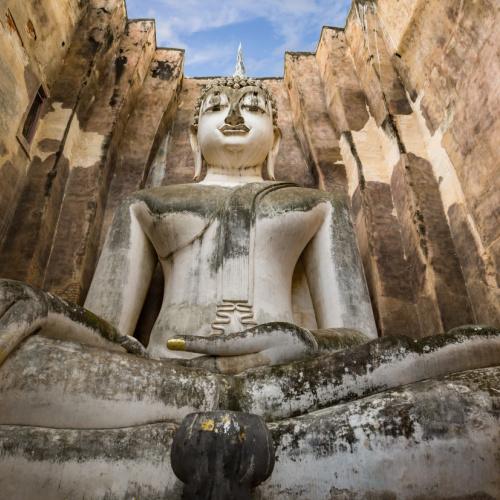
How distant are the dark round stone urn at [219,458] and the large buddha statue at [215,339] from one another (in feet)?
0.58

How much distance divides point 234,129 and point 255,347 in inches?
94.5

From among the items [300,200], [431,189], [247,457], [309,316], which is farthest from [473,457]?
[431,189]

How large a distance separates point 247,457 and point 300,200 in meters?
2.61

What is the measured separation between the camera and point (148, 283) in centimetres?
384

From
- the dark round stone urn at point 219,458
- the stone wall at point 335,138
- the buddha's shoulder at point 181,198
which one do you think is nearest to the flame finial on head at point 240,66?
the stone wall at point 335,138

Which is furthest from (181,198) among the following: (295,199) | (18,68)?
(18,68)

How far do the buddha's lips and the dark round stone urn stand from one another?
3.17 m

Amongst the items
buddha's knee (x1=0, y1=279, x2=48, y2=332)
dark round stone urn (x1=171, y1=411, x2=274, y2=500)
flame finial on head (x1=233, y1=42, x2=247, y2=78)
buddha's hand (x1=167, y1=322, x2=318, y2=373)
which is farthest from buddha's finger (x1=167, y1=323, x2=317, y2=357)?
flame finial on head (x1=233, y1=42, x2=247, y2=78)

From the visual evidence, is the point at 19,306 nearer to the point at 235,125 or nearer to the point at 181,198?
the point at 181,198

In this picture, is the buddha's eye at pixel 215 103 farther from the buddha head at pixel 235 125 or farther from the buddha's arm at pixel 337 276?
the buddha's arm at pixel 337 276

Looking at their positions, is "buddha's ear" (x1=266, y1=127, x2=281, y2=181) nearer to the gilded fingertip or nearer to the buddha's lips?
the buddha's lips

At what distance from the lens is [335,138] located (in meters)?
5.69

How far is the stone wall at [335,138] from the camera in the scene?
4.16 metres

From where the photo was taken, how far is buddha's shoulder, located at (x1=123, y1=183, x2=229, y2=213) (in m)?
3.85
